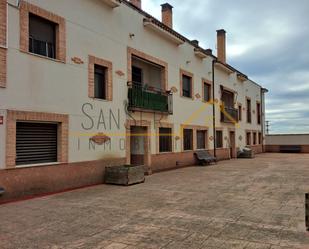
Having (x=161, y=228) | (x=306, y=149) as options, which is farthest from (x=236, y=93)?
(x=161, y=228)

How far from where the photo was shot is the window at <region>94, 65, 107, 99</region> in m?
11.7

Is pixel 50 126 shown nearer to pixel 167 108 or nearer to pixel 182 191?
pixel 182 191

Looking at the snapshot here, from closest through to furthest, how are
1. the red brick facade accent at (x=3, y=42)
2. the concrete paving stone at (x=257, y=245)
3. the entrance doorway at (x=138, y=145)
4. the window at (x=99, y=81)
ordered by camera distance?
the concrete paving stone at (x=257, y=245) < the red brick facade accent at (x=3, y=42) < the window at (x=99, y=81) < the entrance doorway at (x=138, y=145)

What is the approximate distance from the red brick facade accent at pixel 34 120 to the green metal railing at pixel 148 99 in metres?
3.82

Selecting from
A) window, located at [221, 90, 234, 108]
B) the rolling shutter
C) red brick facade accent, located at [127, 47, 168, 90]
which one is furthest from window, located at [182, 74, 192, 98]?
the rolling shutter

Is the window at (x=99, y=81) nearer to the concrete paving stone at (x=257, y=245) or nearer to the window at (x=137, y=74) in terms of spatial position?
the window at (x=137, y=74)

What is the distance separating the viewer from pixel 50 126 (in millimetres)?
9711

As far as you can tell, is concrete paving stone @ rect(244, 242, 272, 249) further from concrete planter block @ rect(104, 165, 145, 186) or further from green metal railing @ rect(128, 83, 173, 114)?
green metal railing @ rect(128, 83, 173, 114)

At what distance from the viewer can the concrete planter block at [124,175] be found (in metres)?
10.8

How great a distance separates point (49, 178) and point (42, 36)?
14.6 feet

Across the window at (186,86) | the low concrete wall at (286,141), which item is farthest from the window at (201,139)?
the low concrete wall at (286,141)

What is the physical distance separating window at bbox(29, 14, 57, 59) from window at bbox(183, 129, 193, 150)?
33.0 feet

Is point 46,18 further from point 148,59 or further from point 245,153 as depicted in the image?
point 245,153

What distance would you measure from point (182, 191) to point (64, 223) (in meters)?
4.49
